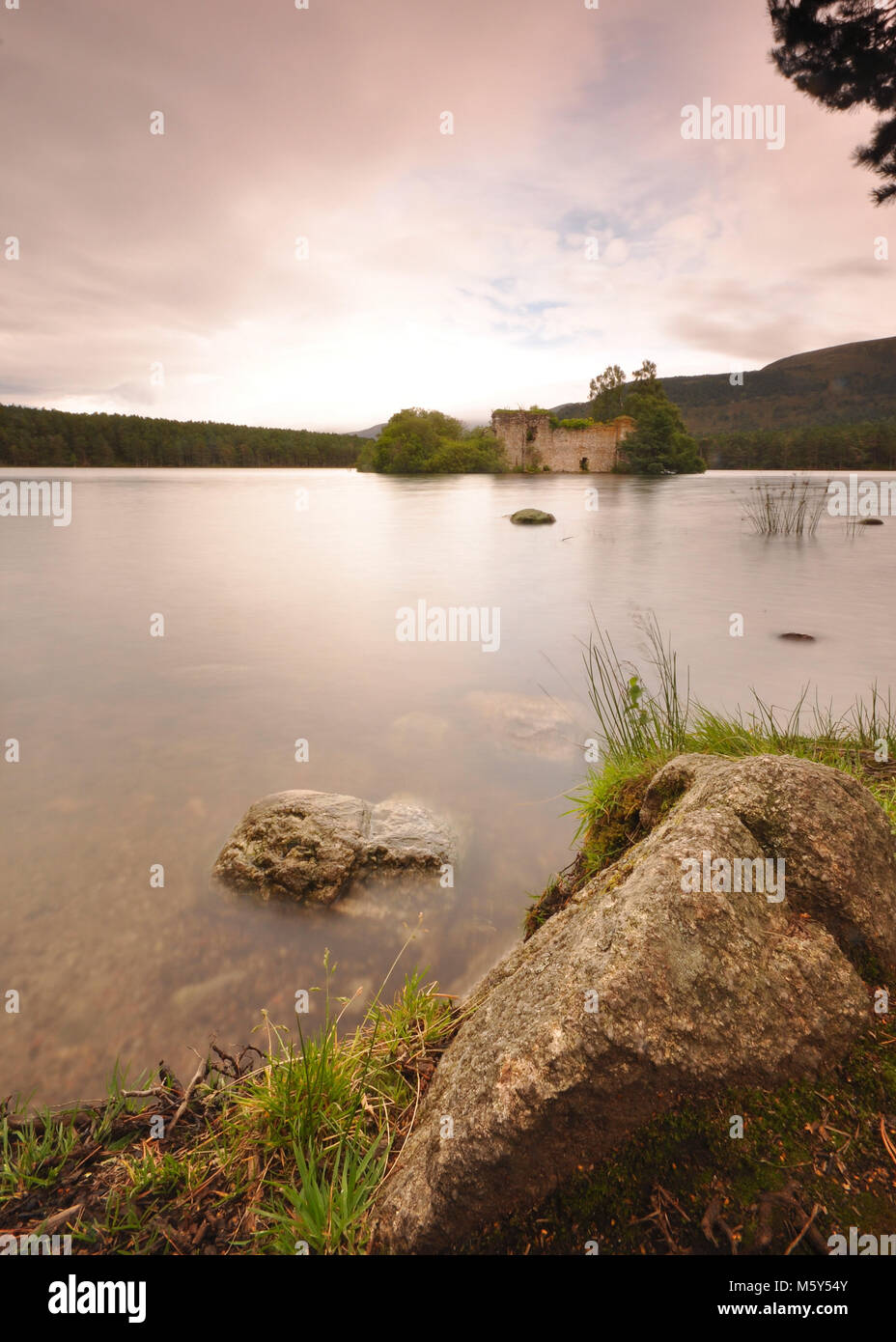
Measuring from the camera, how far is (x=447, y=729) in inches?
305

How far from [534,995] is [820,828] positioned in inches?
44.8

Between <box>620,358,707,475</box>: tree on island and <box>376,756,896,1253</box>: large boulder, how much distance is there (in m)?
84.5

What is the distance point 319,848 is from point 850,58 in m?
9.73

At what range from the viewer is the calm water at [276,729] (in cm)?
386

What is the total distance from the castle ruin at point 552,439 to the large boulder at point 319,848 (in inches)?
3185

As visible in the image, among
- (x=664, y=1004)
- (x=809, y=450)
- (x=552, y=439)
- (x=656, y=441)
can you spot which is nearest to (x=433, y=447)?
(x=552, y=439)

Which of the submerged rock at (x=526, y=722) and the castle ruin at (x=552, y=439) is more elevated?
the castle ruin at (x=552, y=439)

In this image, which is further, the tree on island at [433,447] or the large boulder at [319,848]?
the tree on island at [433,447]

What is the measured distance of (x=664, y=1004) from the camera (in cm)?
174

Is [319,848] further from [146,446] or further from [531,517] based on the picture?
[146,446]

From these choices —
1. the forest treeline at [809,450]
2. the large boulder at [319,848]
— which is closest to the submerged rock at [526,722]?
the large boulder at [319,848]

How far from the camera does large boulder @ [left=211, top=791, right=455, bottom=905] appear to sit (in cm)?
450

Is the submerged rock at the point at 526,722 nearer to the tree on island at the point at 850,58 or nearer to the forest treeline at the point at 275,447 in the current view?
the tree on island at the point at 850,58
